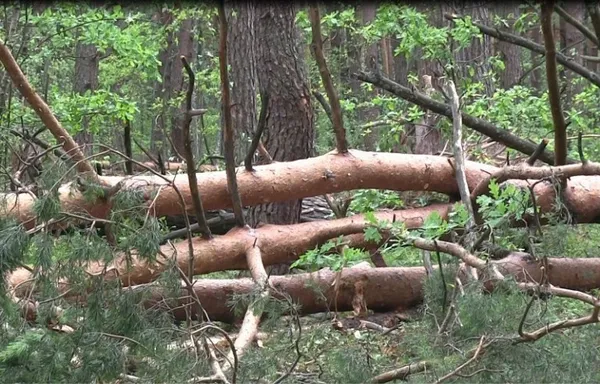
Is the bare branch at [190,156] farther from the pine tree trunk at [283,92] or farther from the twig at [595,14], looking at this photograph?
the twig at [595,14]

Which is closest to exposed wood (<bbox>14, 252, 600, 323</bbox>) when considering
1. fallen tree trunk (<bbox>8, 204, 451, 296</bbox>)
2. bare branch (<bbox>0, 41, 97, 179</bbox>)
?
fallen tree trunk (<bbox>8, 204, 451, 296</bbox>)

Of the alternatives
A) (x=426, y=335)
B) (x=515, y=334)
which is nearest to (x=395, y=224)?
(x=426, y=335)

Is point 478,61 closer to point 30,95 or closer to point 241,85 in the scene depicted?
point 241,85

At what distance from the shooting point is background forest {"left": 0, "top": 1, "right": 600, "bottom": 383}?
9.02ft

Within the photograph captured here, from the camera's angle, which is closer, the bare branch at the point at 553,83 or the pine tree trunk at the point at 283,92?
the bare branch at the point at 553,83

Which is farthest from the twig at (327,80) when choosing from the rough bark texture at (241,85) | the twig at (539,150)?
the rough bark texture at (241,85)

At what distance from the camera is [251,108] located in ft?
23.8

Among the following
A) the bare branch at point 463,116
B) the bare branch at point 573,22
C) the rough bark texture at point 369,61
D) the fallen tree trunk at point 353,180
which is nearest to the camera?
the bare branch at point 573,22

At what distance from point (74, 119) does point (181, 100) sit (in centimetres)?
381

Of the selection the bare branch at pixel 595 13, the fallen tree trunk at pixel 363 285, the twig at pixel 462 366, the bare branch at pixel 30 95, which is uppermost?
the bare branch at pixel 595 13

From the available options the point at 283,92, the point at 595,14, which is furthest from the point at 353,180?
the point at 595,14

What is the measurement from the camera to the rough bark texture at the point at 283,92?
6.03 m

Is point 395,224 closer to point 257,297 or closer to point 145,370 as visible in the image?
point 257,297

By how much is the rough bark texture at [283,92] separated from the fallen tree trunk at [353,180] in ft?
3.49
